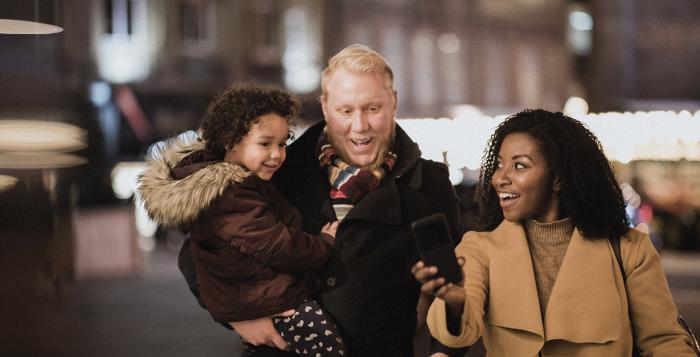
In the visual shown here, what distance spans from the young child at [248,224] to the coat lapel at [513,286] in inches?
21.5

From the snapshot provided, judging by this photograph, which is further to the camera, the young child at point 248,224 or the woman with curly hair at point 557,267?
the young child at point 248,224

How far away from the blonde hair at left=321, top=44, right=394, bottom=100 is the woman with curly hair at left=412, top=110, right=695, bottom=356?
20.0 inches

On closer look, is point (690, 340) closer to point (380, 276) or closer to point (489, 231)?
point (489, 231)

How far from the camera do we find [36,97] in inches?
151

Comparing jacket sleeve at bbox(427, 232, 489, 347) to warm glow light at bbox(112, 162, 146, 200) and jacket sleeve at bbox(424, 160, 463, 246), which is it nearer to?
jacket sleeve at bbox(424, 160, 463, 246)

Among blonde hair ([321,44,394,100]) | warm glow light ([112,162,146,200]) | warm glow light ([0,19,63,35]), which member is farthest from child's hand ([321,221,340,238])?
warm glow light ([112,162,146,200])

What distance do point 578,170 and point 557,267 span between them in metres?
0.31

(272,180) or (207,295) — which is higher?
(272,180)

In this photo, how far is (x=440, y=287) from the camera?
7.49ft

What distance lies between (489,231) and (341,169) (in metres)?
0.59

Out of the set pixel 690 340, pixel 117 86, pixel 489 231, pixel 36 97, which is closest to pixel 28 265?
pixel 36 97

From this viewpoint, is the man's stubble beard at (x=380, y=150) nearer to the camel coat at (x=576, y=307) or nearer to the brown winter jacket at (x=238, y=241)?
the brown winter jacket at (x=238, y=241)

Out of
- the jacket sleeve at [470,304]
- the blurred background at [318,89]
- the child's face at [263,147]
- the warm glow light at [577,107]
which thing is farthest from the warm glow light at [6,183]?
the warm glow light at [577,107]

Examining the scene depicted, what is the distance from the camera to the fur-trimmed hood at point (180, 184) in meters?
2.64
